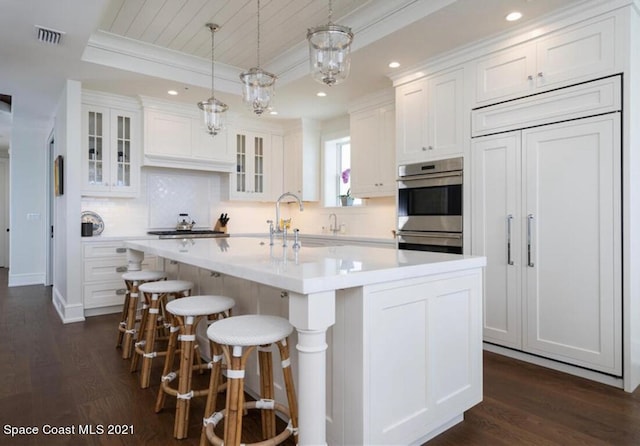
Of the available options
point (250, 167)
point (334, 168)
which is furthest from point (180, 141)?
point (334, 168)

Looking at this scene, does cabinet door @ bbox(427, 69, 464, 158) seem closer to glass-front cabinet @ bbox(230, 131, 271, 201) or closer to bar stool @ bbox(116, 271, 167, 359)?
bar stool @ bbox(116, 271, 167, 359)

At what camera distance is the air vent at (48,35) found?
10.1ft

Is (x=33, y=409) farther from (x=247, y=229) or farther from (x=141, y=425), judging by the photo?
(x=247, y=229)

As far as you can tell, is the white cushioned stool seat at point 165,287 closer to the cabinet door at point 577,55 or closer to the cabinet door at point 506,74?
the cabinet door at point 506,74

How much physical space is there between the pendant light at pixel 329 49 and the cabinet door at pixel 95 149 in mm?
3470

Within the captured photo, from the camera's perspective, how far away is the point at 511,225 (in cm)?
304

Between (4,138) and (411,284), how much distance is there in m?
8.85

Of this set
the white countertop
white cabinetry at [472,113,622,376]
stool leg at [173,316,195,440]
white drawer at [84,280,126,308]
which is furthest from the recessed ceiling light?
white drawer at [84,280,126,308]

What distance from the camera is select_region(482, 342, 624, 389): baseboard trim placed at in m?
2.53

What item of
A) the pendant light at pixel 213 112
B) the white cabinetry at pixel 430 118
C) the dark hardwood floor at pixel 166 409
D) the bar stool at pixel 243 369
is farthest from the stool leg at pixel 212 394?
the white cabinetry at pixel 430 118

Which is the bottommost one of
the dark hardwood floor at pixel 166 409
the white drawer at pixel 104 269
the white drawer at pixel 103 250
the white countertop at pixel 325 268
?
the dark hardwood floor at pixel 166 409

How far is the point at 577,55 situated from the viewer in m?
2.65

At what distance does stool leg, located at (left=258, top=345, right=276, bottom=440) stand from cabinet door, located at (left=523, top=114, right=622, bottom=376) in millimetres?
2088

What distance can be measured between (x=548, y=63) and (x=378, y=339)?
247 centimetres
